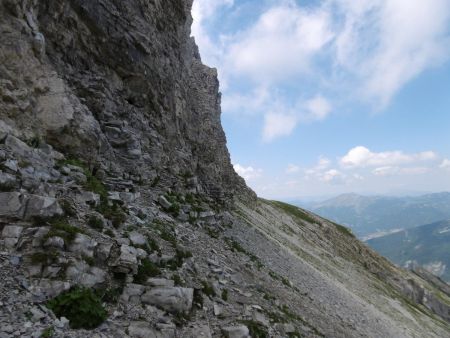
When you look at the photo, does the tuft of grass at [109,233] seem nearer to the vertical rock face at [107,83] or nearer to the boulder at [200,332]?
the boulder at [200,332]

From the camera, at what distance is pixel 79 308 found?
36.2 ft

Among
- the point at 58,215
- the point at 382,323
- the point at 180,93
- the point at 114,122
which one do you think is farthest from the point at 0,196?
the point at 382,323

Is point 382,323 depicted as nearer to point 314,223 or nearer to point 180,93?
point 180,93

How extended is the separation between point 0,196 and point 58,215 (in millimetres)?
2259

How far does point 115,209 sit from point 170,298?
677 cm

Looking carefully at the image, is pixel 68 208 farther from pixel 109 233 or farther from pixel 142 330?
pixel 142 330

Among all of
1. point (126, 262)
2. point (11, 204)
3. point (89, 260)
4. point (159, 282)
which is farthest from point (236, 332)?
point (11, 204)

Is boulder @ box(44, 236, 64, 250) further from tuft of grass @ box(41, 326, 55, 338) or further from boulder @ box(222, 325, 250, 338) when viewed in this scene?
boulder @ box(222, 325, 250, 338)

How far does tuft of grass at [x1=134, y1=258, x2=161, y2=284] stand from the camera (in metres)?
14.1

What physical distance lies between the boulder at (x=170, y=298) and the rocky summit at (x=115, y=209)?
49 millimetres

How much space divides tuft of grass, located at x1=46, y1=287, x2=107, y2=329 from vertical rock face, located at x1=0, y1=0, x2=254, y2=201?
10806 mm

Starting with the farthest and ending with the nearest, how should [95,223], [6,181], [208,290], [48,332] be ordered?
[208,290] < [95,223] < [6,181] < [48,332]

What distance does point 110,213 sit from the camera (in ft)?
56.1

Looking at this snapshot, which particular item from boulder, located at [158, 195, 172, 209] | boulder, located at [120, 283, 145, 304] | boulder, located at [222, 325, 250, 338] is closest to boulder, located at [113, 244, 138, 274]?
boulder, located at [120, 283, 145, 304]
